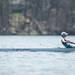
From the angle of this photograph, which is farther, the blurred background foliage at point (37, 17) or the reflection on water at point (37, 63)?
the blurred background foliage at point (37, 17)

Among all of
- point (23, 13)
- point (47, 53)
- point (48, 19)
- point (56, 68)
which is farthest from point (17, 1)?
point (56, 68)

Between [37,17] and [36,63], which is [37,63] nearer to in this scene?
[36,63]

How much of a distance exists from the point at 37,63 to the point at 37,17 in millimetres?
14116

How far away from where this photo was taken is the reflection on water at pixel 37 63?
9047 millimetres

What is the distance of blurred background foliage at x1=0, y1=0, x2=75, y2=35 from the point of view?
80.4ft

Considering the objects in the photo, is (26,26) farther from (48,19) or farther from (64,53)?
(64,53)

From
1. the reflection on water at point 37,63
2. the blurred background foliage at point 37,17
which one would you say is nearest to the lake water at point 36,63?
the reflection on water at point 37,63

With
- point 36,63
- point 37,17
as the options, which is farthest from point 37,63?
point 37,17

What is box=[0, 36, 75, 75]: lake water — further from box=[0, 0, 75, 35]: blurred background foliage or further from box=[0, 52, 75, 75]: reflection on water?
box=[0, 0, 75, 35]: blurred background foliage

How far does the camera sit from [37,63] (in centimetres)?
1080

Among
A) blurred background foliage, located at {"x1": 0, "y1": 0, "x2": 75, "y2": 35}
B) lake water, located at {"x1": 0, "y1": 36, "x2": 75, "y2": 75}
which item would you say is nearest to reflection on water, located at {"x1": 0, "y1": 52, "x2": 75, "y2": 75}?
lake water, located at {"x1": 0, "y1": 36, "x2": 75, "y2": 75}

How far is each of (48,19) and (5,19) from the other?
288 centimetres

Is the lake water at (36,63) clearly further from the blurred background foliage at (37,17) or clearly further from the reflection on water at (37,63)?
the blurred background foliage at (37,17)

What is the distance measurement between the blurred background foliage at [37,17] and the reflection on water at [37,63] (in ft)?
37.4
